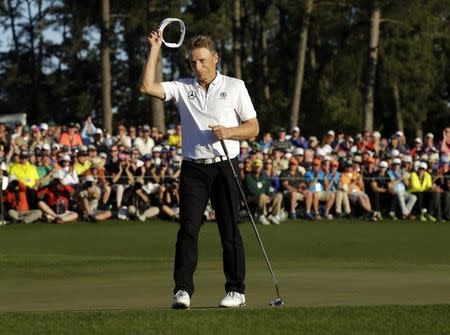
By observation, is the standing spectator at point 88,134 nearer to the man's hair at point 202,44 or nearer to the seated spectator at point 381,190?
the seated spectator at point 381,190

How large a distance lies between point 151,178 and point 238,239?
18647 millimetres

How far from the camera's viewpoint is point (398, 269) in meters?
15.3

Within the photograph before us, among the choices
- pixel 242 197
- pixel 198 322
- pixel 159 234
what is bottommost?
pixel 159 234

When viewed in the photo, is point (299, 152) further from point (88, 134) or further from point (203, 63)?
point (203, 63)

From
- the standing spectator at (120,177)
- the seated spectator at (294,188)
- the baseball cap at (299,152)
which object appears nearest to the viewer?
the standing spectator at (120,177)

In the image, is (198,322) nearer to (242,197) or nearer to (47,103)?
(242,197)

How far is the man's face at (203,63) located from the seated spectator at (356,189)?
65.2 feet

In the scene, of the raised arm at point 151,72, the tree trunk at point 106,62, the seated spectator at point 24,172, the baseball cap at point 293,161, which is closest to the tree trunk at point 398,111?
the tree trunk at point 106,62

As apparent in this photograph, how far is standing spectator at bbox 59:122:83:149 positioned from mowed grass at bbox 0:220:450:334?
494 centimetres

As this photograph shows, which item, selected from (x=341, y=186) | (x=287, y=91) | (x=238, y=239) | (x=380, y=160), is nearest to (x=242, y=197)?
(x=238, y=239)

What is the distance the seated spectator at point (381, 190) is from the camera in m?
30.3

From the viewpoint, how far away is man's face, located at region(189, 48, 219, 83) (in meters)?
10.1

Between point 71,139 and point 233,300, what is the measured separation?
69.9 ft

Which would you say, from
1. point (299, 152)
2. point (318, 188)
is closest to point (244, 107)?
point (318, 188)
